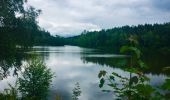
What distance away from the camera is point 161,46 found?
108 meters

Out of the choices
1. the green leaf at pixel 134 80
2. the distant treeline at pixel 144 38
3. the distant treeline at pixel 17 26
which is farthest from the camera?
the distant treeline at pixel 144 38

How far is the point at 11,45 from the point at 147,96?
23.3 metres

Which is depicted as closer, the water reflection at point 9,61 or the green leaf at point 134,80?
the green leaf at point 134,80

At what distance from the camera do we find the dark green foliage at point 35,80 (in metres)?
25.3

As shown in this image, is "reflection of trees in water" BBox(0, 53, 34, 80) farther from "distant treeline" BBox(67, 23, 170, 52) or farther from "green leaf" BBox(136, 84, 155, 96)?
"distant treeline" BBox(67, 23, 170, 52)

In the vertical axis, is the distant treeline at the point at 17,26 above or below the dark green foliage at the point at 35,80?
above

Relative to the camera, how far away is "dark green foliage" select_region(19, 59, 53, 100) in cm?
A: 2529

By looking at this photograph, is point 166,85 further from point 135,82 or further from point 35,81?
point 35,81

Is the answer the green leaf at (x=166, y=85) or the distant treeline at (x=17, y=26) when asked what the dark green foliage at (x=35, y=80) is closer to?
the distant treeline at (x=17, y=26)

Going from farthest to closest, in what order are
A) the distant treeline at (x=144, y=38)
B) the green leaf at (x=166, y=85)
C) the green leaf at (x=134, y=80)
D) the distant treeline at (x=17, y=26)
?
the distant treeline at (x=144, y=38)
the distant treeline at (x=17, y=26)
the green leaf at (x=134, y=80)
the green leaf at (x=166, y=85)

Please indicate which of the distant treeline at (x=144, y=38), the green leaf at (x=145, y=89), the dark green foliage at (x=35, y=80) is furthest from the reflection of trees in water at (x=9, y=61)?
the distant treeline at (x=144, y=38)

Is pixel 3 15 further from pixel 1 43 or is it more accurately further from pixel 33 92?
pixel 33 92

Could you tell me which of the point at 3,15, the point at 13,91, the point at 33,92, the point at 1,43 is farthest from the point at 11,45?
the point at 13,91

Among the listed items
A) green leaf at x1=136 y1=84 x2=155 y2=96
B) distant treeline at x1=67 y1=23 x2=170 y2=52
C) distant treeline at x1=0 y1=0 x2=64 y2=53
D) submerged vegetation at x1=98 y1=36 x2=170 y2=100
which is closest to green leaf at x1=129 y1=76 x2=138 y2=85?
submerged vegetation at x1=98 y1=36 x2=170 y2=100
